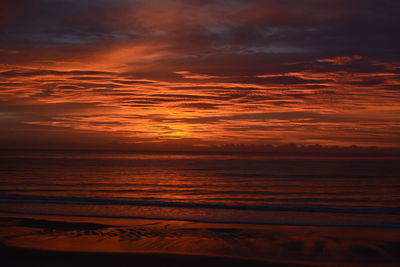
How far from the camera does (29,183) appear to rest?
96.4 ft

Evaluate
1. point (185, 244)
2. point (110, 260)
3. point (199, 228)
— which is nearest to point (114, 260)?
point (110, 260)

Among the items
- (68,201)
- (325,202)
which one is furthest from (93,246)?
(325,202)

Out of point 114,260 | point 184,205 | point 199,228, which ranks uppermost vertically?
point 114,260

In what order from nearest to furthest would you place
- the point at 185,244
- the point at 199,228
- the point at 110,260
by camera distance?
1. the point at 110,260
2. the point at 185,244
3. the point at 199,228

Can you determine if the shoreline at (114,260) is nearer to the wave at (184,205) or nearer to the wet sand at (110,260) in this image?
the wet sand at (110,260)

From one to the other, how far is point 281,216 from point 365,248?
19.0ft

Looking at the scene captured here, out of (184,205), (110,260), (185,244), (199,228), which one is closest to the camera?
(110,260)

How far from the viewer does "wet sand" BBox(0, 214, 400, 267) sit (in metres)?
9.39

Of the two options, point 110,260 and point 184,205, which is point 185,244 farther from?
point 184,205

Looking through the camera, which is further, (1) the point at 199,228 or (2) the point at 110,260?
(1) the point at 199,228

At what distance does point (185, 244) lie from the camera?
10938 mm

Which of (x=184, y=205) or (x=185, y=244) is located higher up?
(x=185, y=244)

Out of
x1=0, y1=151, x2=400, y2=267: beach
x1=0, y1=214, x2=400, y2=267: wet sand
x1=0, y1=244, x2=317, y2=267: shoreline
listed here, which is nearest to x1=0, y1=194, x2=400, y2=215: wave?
x1=0, y1=151, x2=400, y2=267: beach

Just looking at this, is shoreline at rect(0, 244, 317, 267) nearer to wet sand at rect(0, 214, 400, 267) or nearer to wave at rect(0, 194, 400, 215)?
wet sand at rect(0, 214, 400, 267)
